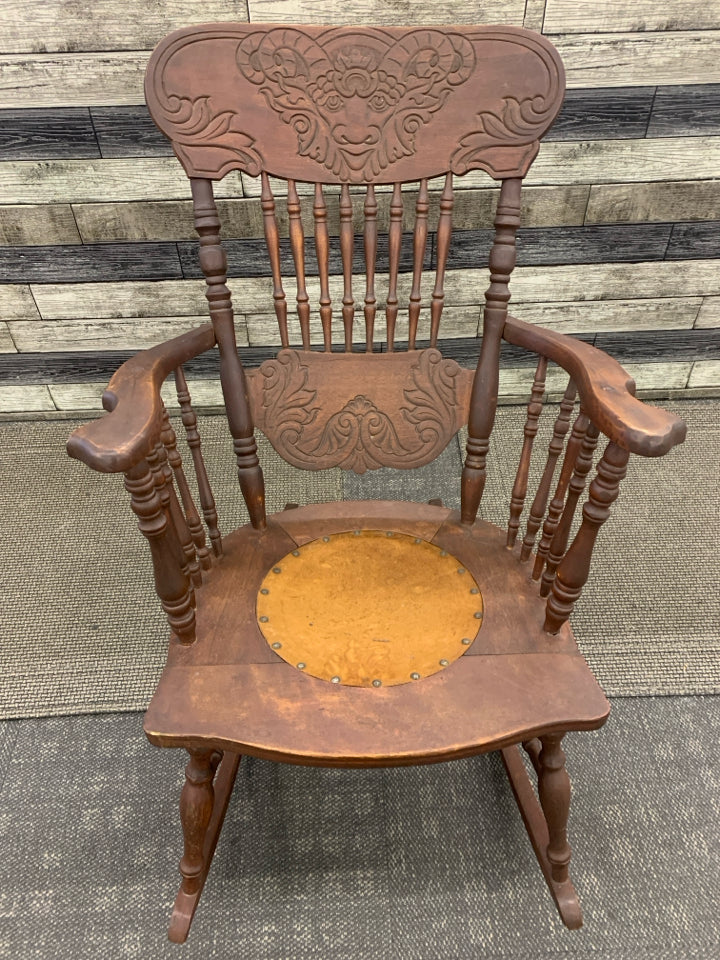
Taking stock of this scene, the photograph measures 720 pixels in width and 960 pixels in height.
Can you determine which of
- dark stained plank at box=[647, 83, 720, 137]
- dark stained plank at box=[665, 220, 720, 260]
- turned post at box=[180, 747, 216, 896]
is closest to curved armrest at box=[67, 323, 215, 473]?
turned post at box=[180, 747, 216, 896]

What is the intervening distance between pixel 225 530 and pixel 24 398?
113 cm

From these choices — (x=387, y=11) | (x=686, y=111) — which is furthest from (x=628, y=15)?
(x=387, y=11)

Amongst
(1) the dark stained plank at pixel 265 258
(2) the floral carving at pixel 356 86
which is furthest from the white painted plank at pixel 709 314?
(2) the floral carving at pixel 356 86

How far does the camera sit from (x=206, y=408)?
2611mm

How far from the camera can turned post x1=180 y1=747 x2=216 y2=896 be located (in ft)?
3.63

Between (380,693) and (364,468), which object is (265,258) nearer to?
(364,468)

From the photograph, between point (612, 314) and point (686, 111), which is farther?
point (612, 314)

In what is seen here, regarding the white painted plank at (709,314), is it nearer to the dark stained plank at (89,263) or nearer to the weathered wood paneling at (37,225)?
the dark stained plank at (89,263)

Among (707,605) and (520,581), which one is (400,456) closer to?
(520,581)

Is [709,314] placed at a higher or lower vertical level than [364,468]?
lower

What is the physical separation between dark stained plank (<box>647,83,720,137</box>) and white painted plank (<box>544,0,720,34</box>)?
0.54 ft

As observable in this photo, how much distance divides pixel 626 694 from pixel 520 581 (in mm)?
687

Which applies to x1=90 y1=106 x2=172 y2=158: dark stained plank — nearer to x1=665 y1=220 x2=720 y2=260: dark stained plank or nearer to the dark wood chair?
the dark wood chair

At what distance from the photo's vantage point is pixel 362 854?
1.39 meters
